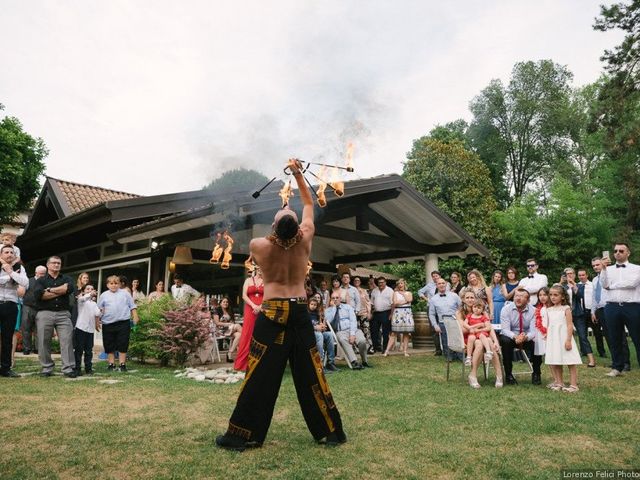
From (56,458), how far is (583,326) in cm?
852

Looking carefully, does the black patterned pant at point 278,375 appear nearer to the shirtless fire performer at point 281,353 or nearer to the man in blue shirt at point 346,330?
the shirtless fire performer at point 281,353

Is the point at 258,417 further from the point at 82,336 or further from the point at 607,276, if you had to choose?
the point at 607,276

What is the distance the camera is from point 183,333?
28.1ft

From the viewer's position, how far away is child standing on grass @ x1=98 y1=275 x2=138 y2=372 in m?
8.25

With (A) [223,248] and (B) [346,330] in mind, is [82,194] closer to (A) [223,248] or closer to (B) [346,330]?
(A) [223,248]

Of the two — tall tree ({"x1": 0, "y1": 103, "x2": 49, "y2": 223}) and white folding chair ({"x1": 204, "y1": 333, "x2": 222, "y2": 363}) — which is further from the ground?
tall tree ({"x1": 0, "y1": 103, "x2": 49, "y2": 223})

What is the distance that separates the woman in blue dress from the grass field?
223cm

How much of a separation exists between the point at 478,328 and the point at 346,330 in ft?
8.32

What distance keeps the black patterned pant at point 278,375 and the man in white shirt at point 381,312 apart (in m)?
7.39

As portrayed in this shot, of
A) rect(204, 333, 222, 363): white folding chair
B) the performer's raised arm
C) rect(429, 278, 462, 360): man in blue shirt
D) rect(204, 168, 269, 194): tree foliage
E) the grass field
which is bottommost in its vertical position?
the grass field

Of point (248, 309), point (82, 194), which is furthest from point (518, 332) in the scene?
point (82, 194)

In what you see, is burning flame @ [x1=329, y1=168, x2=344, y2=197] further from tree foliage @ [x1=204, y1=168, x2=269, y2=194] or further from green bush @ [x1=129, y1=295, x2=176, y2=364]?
green bush @ [x1=129, y1=295, x2=176, y2=364]

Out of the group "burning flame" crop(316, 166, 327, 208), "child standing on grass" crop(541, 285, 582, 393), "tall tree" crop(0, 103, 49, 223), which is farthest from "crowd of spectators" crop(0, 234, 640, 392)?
"tall tree" crop(0, 103, 49, 223)

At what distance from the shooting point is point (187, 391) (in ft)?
20.3
